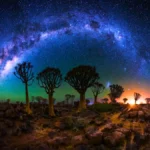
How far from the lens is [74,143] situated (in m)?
12.7

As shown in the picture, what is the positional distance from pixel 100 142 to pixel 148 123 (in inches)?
292

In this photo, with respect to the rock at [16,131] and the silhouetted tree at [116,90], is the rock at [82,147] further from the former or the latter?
the silhouetted tree at [116,90]

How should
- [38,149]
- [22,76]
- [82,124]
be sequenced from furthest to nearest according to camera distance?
[22,76], [82,124], [38,149]

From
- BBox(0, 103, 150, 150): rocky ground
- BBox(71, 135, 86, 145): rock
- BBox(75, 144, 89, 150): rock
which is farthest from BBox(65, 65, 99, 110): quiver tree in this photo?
BBox(75, 144, 89, 150): rock

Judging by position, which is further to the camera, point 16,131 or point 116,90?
point 116,90

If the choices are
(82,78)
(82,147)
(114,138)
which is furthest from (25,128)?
(82,78)

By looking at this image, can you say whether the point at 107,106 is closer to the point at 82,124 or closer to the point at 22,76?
the point at 82,124

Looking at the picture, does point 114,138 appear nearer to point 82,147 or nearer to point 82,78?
point 82,147

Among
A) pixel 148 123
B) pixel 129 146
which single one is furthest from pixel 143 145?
pixel 148 123

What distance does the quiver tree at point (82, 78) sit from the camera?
32.5 m

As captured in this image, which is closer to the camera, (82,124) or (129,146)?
(129,146)

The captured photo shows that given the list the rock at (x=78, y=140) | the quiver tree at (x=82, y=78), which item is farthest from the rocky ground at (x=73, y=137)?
the quiver tree at (x=82, y=78)

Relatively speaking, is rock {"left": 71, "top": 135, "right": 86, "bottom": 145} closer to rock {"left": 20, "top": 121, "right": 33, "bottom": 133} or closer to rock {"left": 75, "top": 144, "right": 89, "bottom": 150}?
rock {"left": 75, "top": 144, "right": 89, "bottom": 150}

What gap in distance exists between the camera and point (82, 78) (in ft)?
106
